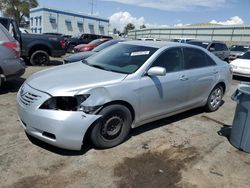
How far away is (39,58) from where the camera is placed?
12250mm

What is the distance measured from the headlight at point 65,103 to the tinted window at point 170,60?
4.99ft

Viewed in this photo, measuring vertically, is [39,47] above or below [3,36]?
below

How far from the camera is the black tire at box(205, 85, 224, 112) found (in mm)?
6195

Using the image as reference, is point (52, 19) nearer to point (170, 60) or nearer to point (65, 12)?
point (65, 12)

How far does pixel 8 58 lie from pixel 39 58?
5.60 meters

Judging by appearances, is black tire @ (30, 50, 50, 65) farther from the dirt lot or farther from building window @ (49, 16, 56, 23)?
building window @ (49, 16, 56, 23)

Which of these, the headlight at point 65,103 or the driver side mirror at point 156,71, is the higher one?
the driver side mirror at point 156,71

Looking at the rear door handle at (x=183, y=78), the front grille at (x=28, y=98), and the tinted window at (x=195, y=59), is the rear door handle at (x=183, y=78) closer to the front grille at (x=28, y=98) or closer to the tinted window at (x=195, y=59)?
the tinted window at (x=195, y=59)

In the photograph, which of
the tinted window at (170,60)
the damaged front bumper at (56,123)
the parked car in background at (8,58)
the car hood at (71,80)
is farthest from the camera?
the parked car in background at (8,58)

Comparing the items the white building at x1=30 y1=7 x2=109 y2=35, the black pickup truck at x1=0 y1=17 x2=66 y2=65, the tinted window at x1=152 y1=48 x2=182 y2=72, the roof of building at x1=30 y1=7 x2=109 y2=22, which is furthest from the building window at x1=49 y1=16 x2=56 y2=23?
the tinted window at x1=152 y1=48 x2=182 y2=72

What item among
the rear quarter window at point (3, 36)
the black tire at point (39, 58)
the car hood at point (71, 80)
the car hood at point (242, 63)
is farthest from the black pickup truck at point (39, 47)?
the car hood at point (242, 63)

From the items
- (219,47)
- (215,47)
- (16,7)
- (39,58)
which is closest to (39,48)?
(39,58)

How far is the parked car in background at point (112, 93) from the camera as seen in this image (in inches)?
145

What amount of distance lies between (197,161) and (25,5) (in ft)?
209
